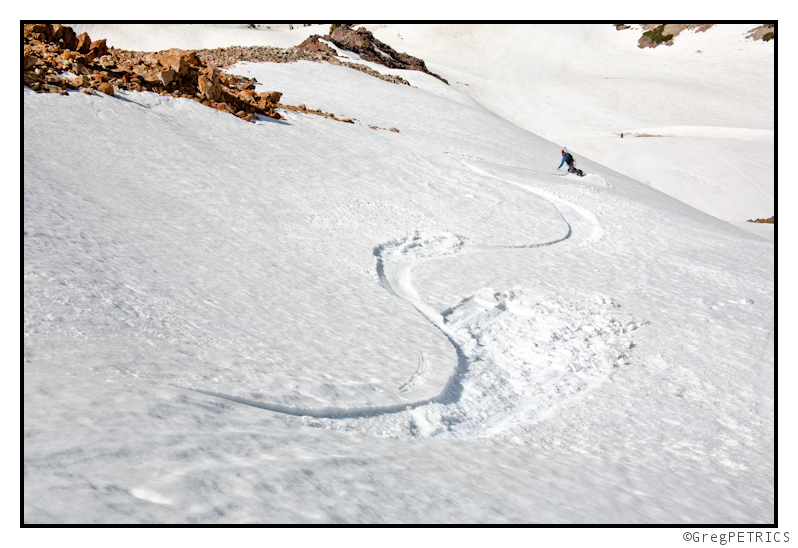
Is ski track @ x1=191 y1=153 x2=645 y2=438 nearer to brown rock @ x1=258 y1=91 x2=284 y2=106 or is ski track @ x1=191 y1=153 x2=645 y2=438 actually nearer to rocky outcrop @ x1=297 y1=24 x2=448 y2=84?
brown rock @ x1=258 y1=91 x2=284 y2=106

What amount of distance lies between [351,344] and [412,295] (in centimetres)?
184

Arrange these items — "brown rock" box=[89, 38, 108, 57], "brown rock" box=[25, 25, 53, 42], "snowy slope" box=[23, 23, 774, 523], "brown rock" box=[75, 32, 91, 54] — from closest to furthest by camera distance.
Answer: "snowy slope" box=[23, 23, 774, 523] → "brown rock" box=[25, 25, 53, 42] → "brown rock" box=[75, 32, 91, 54] → "brown rock" box=[89, 38, 108, 57]

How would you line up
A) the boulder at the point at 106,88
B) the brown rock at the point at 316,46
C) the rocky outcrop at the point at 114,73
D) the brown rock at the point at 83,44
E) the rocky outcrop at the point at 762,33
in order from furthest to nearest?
the rocky outcrop at the point at 762,33
the brown rock at the point at 316,46
the brown rock at the point at 83,44
the boulder at the point at 106,88
the rocky outcrop at the point at 114,73

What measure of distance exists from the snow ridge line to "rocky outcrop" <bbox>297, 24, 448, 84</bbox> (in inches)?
868

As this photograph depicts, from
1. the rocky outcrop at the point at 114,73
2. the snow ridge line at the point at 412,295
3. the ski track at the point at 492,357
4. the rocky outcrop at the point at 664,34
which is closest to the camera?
the snow ridge line at the point at 412,295

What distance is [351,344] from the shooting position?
5.04 metres

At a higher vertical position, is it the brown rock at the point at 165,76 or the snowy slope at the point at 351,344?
the brown rock at the point at 165,76

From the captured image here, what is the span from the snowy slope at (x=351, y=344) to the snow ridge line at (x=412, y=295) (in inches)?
1.1

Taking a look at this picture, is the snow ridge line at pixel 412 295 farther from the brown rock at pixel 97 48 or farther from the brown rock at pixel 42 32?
the brown rock at pixel 42 32

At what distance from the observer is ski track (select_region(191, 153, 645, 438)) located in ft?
13.4

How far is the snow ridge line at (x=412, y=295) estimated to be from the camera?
3.81 metres

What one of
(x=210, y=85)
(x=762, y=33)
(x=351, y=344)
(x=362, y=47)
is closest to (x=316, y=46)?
(x=362, y=47)

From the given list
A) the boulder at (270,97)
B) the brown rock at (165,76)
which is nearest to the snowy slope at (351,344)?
the brown rock at (165,76)

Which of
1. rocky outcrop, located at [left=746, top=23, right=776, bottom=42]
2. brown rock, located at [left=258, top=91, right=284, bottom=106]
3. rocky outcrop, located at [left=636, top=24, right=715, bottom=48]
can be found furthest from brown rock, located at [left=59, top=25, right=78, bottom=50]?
rocky outcrop, located at [left=746, top=23, right=776, bottom=42]
